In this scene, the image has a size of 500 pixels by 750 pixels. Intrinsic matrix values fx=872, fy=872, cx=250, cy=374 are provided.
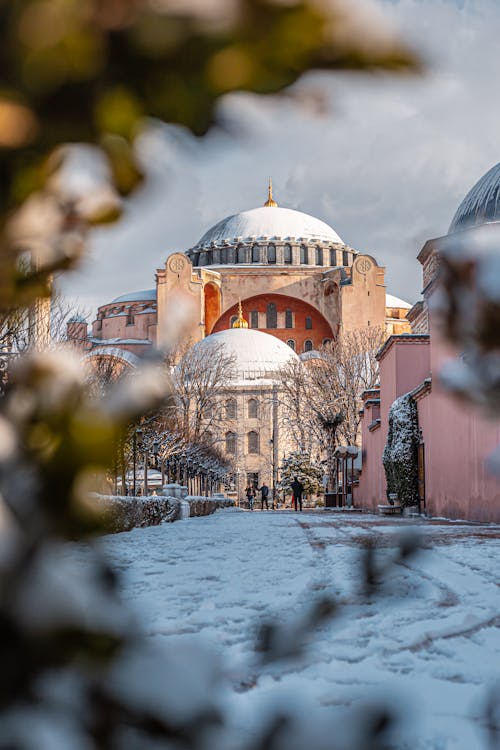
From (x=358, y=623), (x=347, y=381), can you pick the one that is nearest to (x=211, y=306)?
(x=347, y=381)

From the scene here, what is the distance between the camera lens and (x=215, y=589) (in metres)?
4.66

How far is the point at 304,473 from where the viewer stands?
1783 inches

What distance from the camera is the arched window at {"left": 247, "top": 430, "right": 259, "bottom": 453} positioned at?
182 feet

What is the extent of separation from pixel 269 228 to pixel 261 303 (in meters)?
7.15

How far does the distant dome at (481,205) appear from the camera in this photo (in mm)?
27453

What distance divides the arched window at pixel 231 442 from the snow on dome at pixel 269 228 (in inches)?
680

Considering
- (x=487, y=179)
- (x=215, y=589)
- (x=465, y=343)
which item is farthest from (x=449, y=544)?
(x=487, y=179)

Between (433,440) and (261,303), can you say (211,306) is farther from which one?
(433,440)

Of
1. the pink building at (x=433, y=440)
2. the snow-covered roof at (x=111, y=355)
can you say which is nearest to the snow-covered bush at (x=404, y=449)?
the pink building at (x=433, y=440)

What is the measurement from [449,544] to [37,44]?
741 centimetres

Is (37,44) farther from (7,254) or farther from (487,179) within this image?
(487,179)

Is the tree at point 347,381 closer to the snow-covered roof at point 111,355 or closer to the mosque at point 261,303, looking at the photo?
the snow-covered roof at point 111,355

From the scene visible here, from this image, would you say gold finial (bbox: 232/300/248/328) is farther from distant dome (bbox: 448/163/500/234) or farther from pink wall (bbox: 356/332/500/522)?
pink wall (bbox: 356/332/500/522)

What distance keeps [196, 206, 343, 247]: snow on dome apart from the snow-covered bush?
48.0 metres
